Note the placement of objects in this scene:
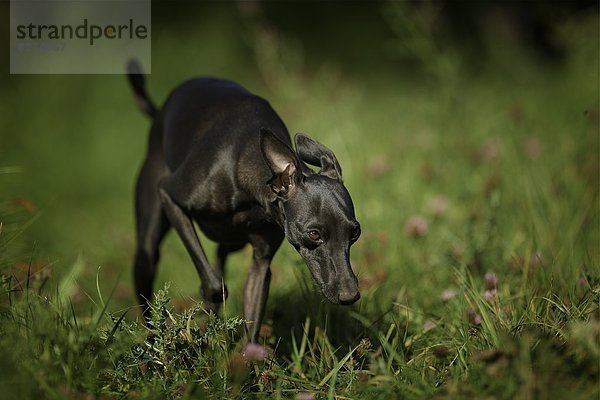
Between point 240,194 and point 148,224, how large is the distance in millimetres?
879

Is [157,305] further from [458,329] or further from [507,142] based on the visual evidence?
[507,142]

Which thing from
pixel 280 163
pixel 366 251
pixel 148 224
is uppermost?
pixel 280 163

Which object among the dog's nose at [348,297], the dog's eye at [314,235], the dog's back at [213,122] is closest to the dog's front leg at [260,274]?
the dog's back at [213,122]

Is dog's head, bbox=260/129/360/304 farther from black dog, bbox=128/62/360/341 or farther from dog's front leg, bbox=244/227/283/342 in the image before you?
dog's front leg, bbox=244/227/283/342

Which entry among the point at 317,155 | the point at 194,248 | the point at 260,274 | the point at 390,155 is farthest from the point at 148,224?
the point at 390,155

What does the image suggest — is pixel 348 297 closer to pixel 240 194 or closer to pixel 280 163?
pixel 280 163

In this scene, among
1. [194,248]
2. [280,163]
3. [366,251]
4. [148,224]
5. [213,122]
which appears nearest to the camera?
[280,163]

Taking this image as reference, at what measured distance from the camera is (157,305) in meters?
2.56

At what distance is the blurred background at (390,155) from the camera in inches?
154

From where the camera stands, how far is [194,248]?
3236mm

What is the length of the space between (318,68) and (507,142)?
571 centimetres

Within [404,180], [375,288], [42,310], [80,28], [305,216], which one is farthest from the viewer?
[80,28]

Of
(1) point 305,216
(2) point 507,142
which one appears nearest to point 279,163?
(1) point 305,216

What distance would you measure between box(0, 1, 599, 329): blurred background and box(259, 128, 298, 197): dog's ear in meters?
0.49
